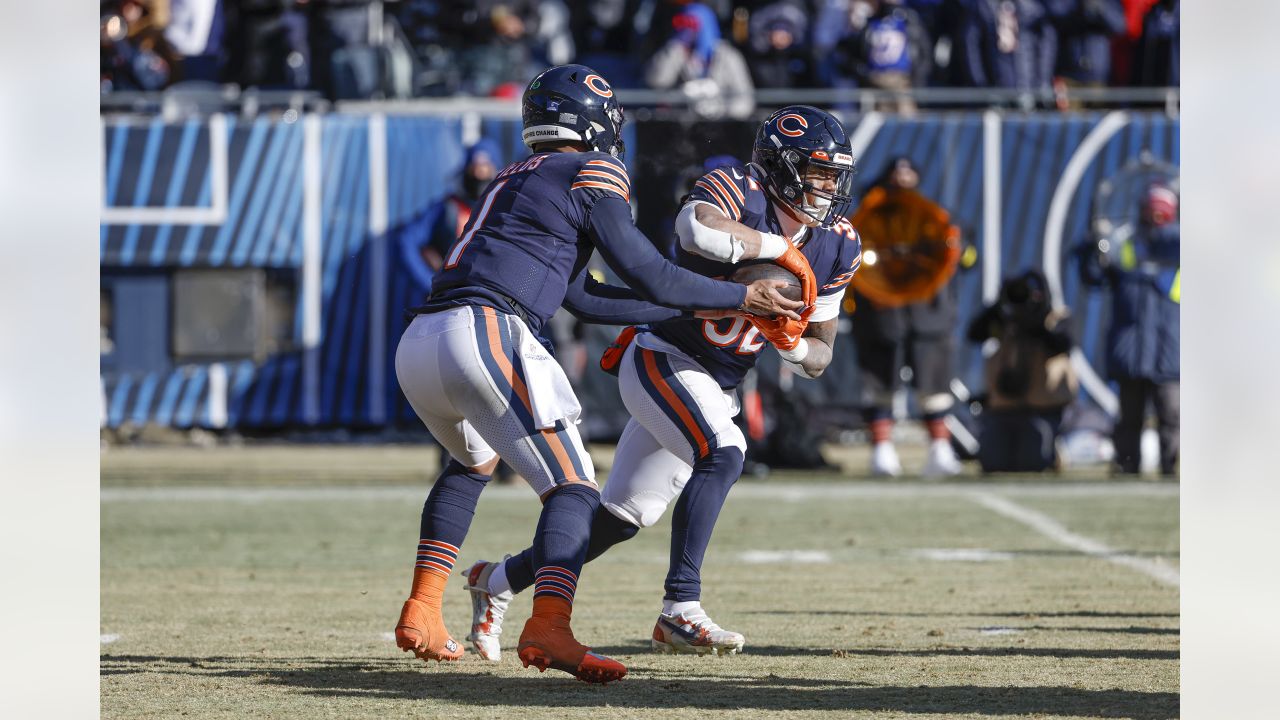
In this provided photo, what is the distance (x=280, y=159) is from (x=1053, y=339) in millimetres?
6500

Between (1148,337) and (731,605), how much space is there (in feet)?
23.9

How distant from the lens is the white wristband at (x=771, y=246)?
5645mm

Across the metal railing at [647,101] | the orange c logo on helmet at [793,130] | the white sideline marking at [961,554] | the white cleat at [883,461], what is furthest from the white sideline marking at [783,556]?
the metal railing at [647,101]

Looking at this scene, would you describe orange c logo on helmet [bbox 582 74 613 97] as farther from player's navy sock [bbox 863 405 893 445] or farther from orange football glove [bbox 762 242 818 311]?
player's navy sock [bbox 863 405 893 445]

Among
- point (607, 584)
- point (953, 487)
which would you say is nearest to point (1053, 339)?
point (953, 487)

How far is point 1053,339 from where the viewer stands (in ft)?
45.5

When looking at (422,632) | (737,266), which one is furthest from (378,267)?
(422,632)

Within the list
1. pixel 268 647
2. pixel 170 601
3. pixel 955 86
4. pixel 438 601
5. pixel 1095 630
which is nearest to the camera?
pixel 438 601

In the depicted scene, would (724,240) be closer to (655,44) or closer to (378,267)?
(378,267)

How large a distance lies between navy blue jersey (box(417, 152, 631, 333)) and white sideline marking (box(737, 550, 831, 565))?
3.84 meters

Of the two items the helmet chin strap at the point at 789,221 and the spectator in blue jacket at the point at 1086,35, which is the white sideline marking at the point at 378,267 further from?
the helmet chin strap at the point at 789,221

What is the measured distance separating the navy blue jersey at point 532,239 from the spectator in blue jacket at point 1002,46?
1113 cm

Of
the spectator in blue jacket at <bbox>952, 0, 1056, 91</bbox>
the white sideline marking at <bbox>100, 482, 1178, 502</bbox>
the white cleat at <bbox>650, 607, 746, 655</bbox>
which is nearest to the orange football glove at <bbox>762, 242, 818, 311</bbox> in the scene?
the white cleat at <bbox>650, 607, 746, 655</bbox>
